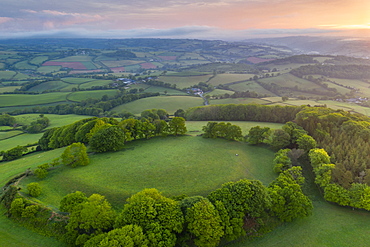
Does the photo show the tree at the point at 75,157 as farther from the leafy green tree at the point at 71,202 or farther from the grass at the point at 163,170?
the leafy green tree at the point at 71,202

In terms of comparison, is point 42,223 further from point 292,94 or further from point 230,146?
point 292,94

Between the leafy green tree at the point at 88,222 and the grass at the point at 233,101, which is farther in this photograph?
the grass at the point at 233,101

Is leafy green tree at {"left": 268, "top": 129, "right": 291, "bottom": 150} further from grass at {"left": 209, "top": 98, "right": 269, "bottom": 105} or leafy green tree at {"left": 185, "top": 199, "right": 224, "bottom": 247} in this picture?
grass at {"left": 209, "top": 98, "right": 269, "bottom": 105}

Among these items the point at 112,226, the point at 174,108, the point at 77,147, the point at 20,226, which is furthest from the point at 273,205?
the point at 174,108

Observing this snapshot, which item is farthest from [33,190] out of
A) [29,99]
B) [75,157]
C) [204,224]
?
[29,99]

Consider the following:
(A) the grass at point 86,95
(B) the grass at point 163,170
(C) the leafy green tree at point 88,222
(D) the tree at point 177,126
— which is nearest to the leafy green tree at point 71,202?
(C) the leafy green tree at point 88,222

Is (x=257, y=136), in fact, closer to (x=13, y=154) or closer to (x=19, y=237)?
(x=19, y=237)
